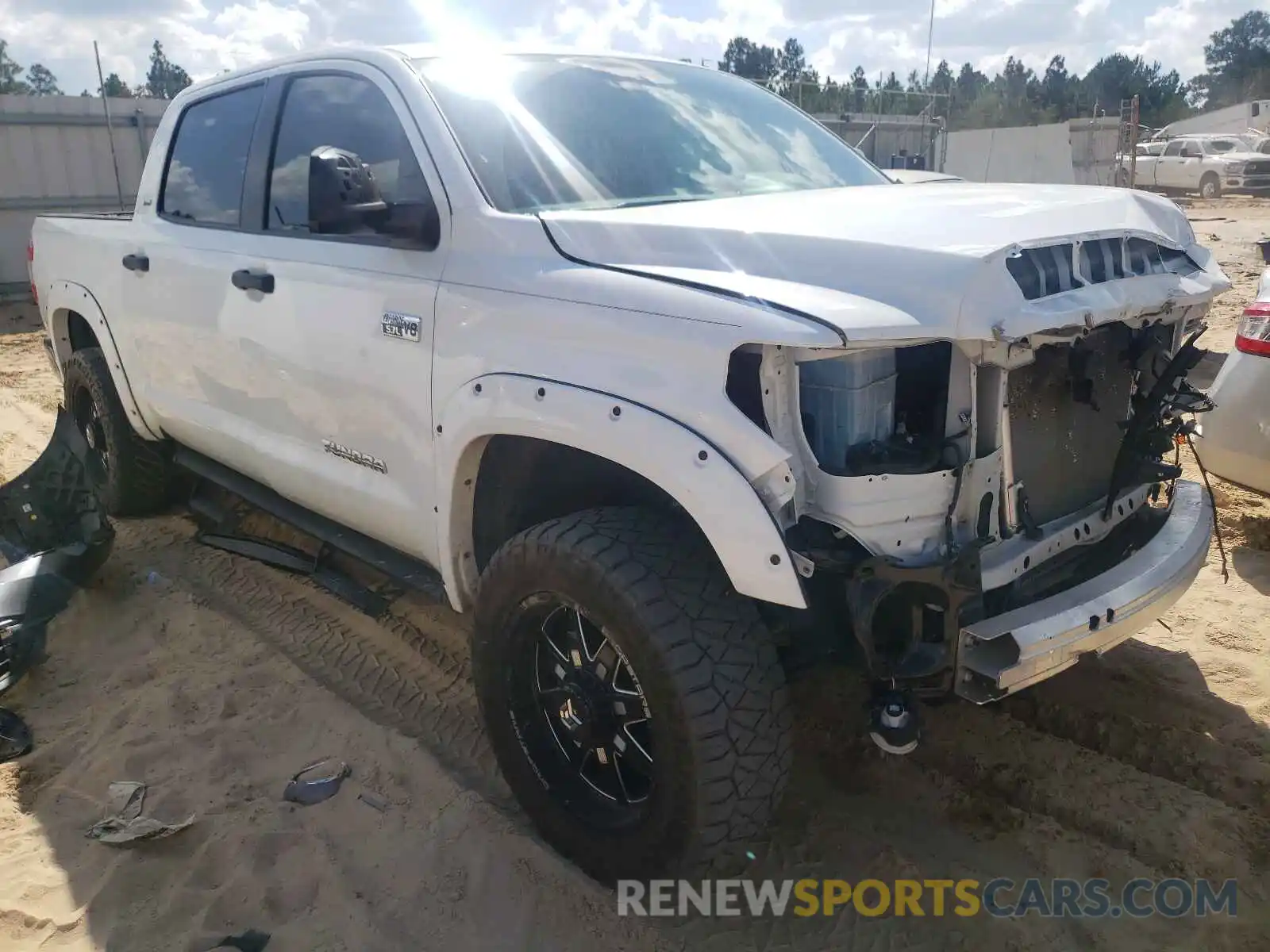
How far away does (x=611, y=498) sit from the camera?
275 centimetres

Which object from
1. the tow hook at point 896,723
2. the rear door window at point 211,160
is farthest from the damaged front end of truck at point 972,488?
the rear door window at point 211,160

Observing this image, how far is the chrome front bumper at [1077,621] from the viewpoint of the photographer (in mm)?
2145

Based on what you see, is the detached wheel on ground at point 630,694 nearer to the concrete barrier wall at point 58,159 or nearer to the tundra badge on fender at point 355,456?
the tundra badge on fender at point 355,456

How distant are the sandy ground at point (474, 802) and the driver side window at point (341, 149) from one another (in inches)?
64.0

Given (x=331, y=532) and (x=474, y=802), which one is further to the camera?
(x=331, y=532)

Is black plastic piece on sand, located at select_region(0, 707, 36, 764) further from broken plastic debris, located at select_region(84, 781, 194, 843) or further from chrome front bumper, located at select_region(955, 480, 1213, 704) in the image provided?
chrome front bumper, located at select_region(955, 480, 1213, 704)

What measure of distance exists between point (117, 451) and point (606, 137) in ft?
10.8

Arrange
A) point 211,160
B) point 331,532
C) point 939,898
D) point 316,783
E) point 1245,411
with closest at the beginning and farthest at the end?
point 939,898 → point 316,783 → point 331,532 → point 1245,411 → point 211,160

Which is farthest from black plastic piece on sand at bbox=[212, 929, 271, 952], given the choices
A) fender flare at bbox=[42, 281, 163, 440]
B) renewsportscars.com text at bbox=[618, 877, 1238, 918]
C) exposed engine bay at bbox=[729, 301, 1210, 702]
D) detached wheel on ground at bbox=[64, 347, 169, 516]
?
detached wheel on ground at bbox=[64, 347, 169, 516]

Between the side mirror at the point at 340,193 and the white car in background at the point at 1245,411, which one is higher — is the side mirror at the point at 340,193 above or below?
above

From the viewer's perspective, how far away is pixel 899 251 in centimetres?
216

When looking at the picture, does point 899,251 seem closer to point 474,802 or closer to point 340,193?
point 340,193

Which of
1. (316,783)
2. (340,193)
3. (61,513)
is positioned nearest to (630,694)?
(316,783)

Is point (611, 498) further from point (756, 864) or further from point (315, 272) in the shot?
point (315, 272)
